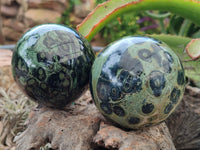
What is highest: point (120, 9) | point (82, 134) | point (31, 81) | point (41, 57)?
point (120, 9)

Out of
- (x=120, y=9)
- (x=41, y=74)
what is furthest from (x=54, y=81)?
(x=120, y=9)

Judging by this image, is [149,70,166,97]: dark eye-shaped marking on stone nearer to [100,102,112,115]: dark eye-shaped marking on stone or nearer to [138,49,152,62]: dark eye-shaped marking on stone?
[138,49,152,62]: dark eye-shaped marking on stone

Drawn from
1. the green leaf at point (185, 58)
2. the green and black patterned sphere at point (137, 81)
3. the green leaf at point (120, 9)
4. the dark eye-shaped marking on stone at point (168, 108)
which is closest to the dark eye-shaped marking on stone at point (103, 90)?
the green and black patterned sphere at point (137, 81)

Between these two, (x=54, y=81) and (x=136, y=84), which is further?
(x=54, y=81)

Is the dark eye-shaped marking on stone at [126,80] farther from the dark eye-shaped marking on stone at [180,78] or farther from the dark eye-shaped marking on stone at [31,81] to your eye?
the dark eye-shaped marking on stone at [31,81]

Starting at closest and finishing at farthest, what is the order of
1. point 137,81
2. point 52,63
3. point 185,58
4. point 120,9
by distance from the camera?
1. point 137,81
2. point 52,63
3. point 120,9
4. point 185,58

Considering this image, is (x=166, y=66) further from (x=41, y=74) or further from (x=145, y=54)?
(x=41, y=74)

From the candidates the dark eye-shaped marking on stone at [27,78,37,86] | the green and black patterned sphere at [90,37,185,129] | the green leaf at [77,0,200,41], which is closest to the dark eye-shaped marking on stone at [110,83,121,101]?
the green and black patterned sphere at [90,37,185,129]
